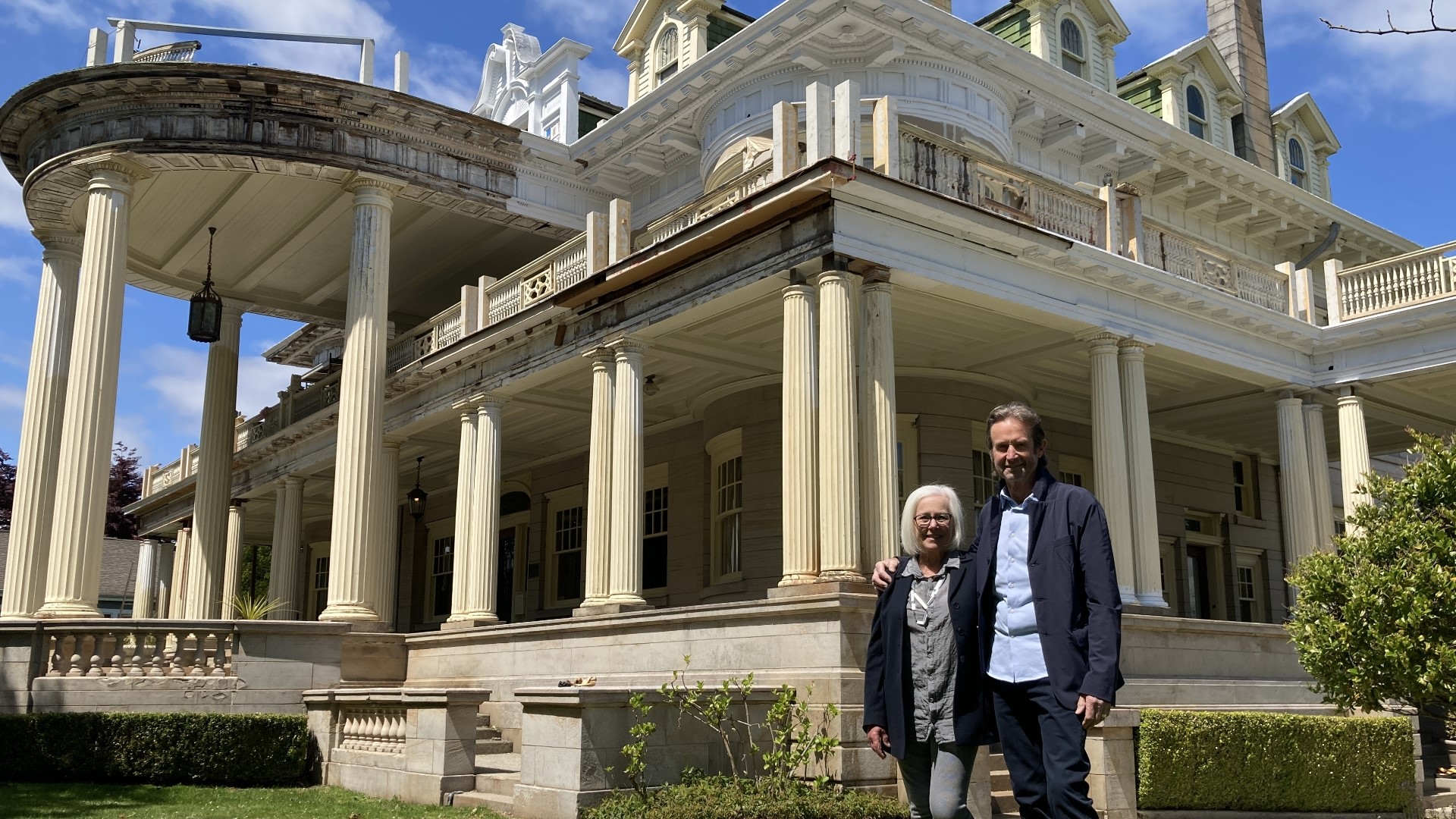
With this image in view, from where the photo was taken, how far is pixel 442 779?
38.9 feet

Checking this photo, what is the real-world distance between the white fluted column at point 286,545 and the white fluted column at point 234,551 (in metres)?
1.52

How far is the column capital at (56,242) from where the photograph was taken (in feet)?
73.0

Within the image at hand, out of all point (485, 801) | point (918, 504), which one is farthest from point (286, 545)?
point (918, 504)

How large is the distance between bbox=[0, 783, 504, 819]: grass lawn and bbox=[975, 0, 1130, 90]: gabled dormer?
16.3 metres

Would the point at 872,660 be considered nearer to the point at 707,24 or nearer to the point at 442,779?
the point at 442,779

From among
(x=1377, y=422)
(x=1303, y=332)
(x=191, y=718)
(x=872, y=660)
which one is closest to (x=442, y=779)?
(x=191, y=718)

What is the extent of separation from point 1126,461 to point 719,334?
5681 millimetres

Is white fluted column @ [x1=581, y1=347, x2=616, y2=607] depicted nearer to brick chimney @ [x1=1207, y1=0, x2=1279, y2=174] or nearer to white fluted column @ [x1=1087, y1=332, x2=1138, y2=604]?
white fluted column @ [x1=1087, y1=332, x2=1138, y2=604]

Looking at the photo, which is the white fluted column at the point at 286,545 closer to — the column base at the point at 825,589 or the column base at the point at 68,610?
the column base at the point at 68,610

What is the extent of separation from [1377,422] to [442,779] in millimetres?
18514

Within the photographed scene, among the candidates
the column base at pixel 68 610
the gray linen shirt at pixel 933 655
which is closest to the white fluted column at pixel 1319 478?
the gray linen shirt at pixel 933 655

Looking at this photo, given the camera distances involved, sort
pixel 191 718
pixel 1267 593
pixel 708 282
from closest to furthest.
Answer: pixel 191 718
pixel 708 282
pixel 1267 593

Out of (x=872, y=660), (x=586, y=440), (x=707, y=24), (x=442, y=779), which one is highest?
(x=707, y=24)

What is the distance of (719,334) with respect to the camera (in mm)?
17875
